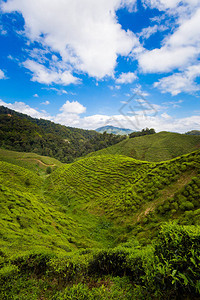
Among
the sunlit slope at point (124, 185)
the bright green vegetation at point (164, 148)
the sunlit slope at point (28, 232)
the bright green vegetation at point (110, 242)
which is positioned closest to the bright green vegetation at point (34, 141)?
the bright green vegetation at point (164, 148)

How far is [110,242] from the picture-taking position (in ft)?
45.5

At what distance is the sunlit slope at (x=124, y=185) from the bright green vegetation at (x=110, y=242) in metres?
0.15

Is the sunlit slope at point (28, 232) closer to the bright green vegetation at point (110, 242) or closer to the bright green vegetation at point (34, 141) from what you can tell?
the bright green vegetation at point (110, 242)

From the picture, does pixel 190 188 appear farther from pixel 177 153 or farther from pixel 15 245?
pixel 177 153

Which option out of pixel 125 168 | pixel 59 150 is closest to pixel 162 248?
pixel 125 168

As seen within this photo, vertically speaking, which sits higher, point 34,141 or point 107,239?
point 34,141

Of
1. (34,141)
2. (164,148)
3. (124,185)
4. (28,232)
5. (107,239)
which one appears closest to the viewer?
(28,232)

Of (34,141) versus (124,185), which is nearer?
(124,185)


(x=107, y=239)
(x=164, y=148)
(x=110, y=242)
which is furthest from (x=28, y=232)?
(x=164, y=148)

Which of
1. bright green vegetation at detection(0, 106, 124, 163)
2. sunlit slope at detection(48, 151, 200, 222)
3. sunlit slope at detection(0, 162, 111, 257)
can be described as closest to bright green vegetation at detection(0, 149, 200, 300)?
sunlit slope at detection(0, 162, 111, 257)

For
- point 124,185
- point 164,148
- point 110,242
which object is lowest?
point 110,242

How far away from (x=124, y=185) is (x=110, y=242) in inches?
523

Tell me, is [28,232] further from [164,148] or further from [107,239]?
[164,148]

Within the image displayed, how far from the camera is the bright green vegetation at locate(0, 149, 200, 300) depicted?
3.31m
